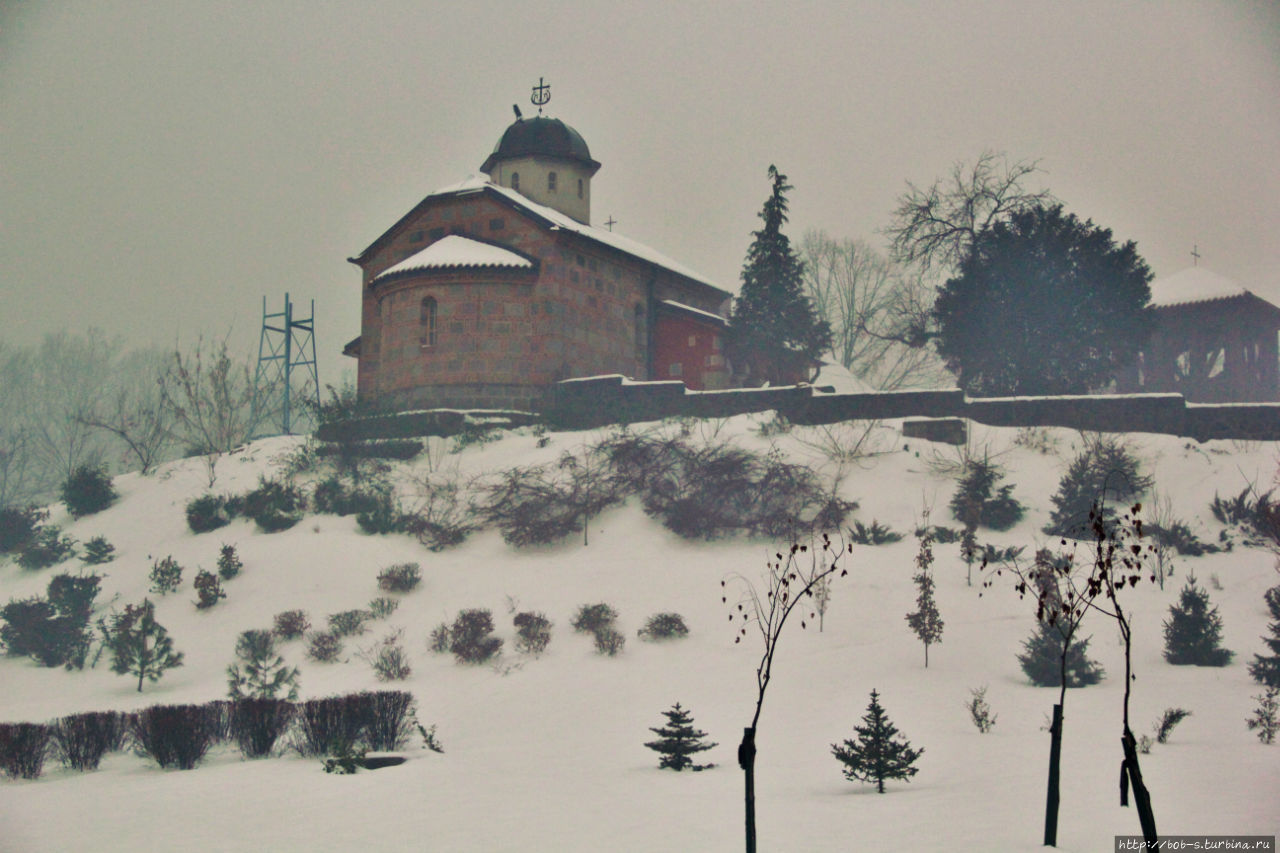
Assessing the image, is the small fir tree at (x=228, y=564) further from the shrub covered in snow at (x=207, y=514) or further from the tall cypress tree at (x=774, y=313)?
the tall cypress tree at (x=774, y=313)

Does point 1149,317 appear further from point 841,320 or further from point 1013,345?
point 841,320

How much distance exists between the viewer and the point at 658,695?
15828 mm

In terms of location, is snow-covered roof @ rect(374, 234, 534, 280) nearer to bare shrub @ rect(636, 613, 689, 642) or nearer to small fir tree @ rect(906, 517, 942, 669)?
bare shrub @ rect(636, 613, 689, 642)

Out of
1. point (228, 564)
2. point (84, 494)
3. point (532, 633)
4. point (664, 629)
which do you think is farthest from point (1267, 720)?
point (84, 494)

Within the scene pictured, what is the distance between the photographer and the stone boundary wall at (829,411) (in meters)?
24.2

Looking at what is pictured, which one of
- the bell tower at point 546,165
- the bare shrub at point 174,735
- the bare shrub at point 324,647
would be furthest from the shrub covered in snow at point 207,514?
the bell tower at point 546,165

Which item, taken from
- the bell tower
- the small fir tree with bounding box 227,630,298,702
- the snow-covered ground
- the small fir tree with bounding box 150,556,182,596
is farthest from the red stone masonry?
the small fir tree with bounding box 227,630,298,702

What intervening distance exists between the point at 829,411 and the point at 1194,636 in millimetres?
12218

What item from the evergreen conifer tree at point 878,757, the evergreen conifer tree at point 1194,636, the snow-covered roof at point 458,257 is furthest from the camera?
the snow-covered roof at point 458,257

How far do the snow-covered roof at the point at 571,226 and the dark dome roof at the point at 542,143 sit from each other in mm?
2165

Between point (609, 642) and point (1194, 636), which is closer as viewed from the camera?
point (1194, 636)

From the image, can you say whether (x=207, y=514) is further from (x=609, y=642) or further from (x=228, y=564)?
(x=609, y=642)

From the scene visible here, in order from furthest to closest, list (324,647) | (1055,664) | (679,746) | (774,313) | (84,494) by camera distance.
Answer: (774,313), (84,494), (324,647), (1055,664), (679,746)

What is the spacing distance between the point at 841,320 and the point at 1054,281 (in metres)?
23.4
